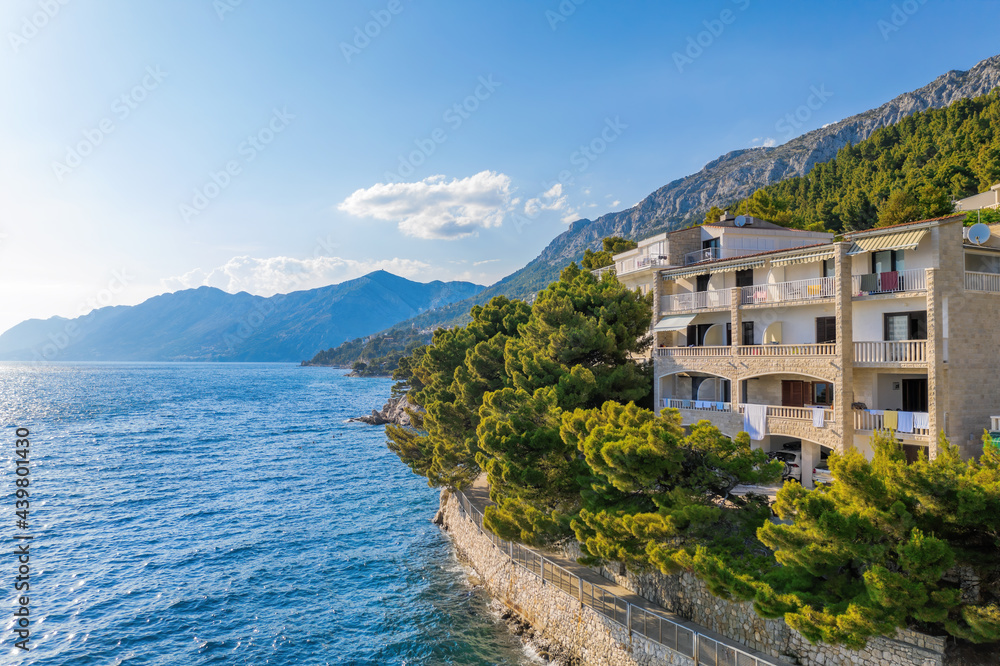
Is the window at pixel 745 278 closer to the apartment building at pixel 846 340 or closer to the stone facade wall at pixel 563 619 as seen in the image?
the apartment building at pixel 846 340

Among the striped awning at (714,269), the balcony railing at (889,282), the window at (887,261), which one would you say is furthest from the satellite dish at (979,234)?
the striped awning at (714,269)

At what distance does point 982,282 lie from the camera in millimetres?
23344

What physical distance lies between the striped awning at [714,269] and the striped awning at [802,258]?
3.08 ft

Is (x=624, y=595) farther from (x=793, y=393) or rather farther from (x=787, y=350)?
(x=793, y=393)

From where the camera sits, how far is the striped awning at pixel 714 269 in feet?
94.8

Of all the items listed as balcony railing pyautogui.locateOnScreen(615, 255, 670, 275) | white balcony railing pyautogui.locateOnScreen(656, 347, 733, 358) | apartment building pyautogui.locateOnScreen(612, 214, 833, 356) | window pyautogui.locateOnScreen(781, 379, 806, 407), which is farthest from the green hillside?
window pyautogui.locateOnScreen(781, 379, 806, 407)

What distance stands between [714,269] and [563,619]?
1939 centimetres

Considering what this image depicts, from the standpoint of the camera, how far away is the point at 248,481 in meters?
53.7

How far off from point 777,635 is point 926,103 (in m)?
218

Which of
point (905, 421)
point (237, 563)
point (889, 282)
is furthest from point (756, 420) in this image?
point (237, 563)

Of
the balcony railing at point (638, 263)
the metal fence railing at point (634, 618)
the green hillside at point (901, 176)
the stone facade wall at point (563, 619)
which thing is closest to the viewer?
the metal fence railing at point (634, 618)

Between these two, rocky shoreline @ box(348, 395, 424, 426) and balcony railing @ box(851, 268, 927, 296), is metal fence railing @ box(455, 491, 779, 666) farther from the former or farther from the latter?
rocky shoreline @ box(348, 395, 424, 426)

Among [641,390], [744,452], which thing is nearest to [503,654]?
[744,452]

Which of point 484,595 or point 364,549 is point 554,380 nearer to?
point 484,595
